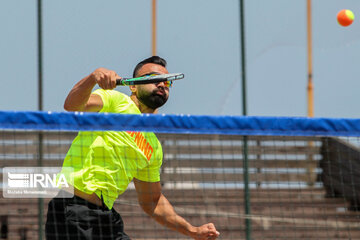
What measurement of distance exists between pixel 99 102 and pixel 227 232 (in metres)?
6.85

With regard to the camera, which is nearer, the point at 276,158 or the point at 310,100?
the point at 276,158

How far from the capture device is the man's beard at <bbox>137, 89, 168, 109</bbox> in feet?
14.9

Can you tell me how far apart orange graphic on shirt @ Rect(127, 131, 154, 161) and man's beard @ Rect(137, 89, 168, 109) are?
19 centimetres

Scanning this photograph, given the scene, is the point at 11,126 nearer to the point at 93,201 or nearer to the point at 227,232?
the point at 93,201

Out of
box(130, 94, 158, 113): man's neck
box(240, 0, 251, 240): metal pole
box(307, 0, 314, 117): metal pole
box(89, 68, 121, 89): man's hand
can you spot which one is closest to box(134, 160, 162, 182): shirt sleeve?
box(130, 94, 158, 113): man's neck

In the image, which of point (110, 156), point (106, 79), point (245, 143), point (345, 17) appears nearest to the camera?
point (106, 79)

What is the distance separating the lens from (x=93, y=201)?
4281 mm

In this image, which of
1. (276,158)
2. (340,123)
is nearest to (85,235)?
(340,123)

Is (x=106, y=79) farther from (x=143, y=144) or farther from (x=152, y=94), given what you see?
(x=143, y=144)

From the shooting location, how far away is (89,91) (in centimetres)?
409

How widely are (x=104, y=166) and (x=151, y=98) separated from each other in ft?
1.68

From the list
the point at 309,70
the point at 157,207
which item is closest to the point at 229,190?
the point at 309,70

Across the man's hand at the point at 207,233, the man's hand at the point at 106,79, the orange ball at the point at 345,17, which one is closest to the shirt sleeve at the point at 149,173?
the man's hand at the point at 207,233

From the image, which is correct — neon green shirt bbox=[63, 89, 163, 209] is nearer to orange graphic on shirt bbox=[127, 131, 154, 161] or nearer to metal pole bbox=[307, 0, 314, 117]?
orange graphic on shirt bbox=[127, 131, 154, 161]
